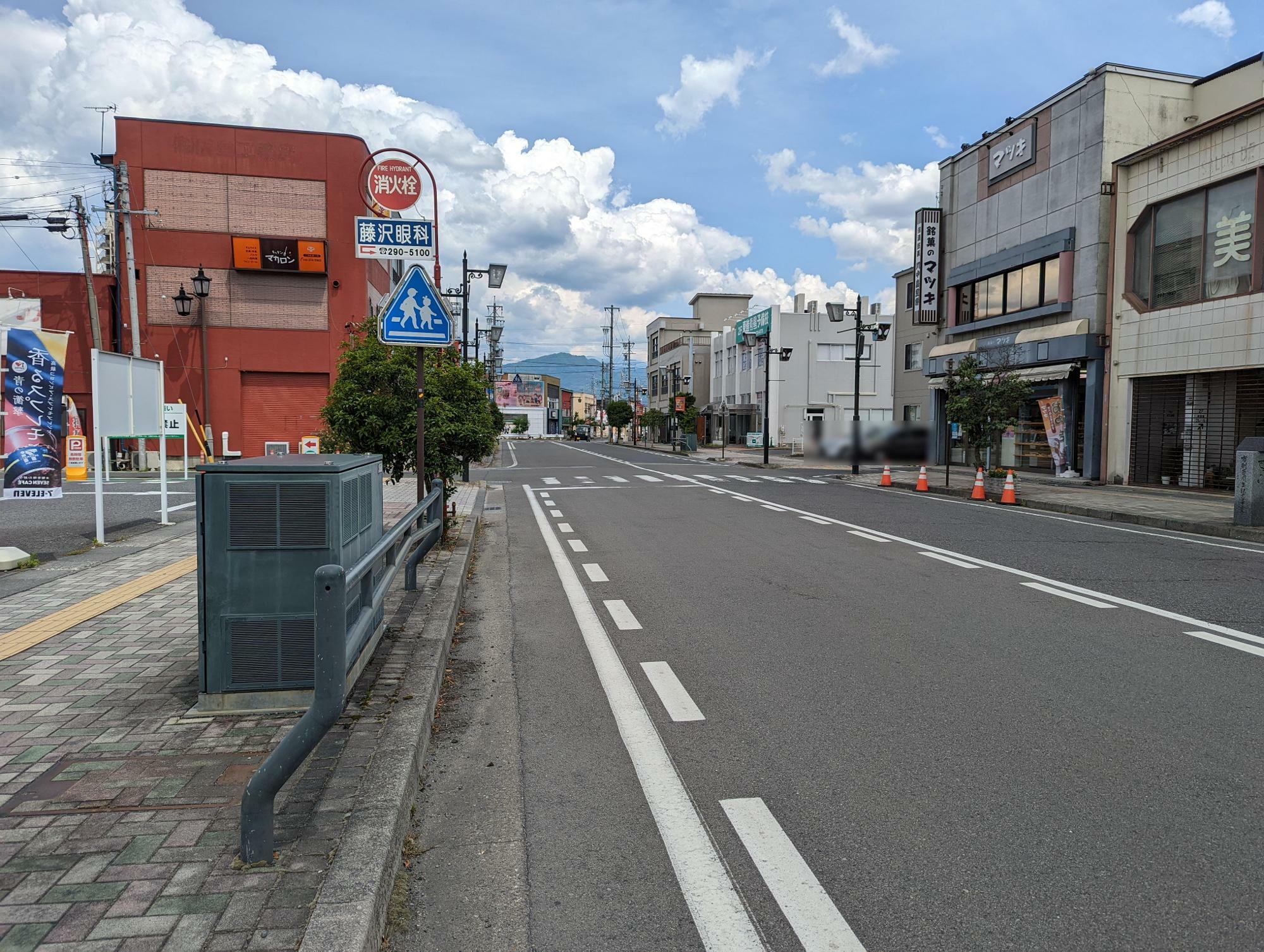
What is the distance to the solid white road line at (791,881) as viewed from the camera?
2818 mm

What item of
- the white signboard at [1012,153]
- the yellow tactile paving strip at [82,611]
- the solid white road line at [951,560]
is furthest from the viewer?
the white signboard at [1012,153]

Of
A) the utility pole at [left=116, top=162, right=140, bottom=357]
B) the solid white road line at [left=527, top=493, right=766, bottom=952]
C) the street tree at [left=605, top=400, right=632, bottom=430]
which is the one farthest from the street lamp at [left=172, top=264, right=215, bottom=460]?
the street tree at [left=605, top=400, right=632, bottom=430]

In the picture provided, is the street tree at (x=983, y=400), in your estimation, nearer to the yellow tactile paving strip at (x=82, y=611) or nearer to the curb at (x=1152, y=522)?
the curb at (x=1152, y=522)

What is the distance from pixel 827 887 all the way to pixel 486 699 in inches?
107

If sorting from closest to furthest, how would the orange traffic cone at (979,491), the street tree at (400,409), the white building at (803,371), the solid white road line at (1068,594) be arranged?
the solid white road line at (1068,594) < the street tree at (400,409) < the orange traffic cone at (979,491) < the white building at (803,371)

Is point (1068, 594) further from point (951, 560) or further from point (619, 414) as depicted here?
point (619, 414)

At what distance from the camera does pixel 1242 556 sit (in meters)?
11.4

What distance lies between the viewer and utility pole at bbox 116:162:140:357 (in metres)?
26.3

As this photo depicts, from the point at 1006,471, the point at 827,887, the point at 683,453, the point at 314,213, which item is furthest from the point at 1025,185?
the point at 683,453

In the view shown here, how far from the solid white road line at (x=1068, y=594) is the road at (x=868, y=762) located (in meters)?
0.05

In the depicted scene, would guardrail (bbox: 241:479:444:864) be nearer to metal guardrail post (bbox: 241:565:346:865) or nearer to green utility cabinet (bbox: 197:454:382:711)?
metal guardrail post (bbox: 241:565:346:865)

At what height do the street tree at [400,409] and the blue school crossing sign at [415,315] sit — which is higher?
the blue school crossing sign at [415,315]

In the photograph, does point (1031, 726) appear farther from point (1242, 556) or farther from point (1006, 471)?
point (1006, 471)

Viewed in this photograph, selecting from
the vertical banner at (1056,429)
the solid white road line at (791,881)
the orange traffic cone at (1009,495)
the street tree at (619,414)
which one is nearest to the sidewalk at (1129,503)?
the orange traffic cone at (1009,495)
